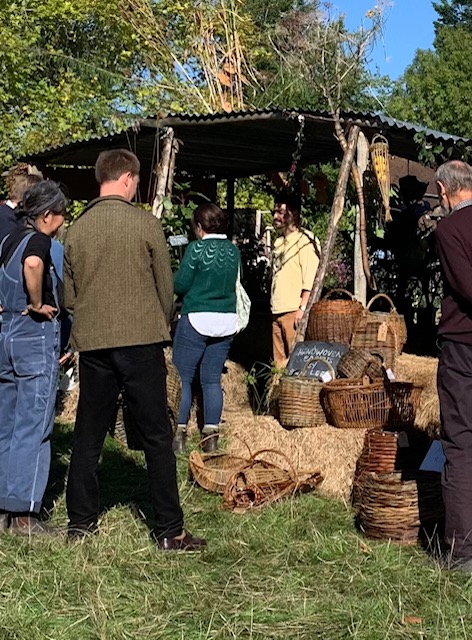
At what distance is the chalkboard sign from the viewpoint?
20.8 ft

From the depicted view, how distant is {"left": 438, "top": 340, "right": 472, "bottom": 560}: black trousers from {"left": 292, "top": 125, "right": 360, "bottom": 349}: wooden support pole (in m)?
3.14

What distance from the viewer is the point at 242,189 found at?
1708 cm

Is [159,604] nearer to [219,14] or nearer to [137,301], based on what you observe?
[137,301]

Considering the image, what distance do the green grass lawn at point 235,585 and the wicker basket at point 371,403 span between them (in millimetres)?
1009

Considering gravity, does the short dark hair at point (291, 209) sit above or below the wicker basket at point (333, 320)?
above

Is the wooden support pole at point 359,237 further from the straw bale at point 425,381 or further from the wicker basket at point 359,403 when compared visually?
the wicker basket at point 359,403

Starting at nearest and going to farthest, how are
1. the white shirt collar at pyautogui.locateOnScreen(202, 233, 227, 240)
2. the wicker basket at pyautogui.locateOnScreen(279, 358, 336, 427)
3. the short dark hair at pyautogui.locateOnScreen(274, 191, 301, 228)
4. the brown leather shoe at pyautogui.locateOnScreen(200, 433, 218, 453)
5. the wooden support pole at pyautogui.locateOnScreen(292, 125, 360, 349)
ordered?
the wicker basket at pyautogui.locateOnScreen(279, 358, 336, 427), the brown leather shoe at pyautogui.locateOnScreen(200, 433, 218, 453), the white shirt collar at pyautogui.locateOnScreen(202, 233, 227, 240), the wooden support pole at pyautogui.locateOnScreen(292, 125, 360, 349), the short dark hair at pyautogui.locateOnScreen(274, 191, 301, 228)

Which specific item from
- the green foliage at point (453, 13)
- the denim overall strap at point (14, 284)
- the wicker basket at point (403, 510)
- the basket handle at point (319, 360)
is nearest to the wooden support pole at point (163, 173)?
the basket handle at point (319, 360)

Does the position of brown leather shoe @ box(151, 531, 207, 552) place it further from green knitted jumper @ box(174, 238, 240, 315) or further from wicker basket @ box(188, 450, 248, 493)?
green knitted jumper @ box(174, 238, 240, 315)

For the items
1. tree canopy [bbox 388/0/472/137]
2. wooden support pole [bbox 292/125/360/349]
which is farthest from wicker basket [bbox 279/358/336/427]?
tree canopy [bbox 388/0/472/137]

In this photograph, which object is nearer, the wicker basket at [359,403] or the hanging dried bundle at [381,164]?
the wicker basket at [359,403]

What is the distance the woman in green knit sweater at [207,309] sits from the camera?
20.8ft

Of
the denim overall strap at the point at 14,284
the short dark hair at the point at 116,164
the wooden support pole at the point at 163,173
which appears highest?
the wooden support pole at the point at 163,173

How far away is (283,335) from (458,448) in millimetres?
3610
